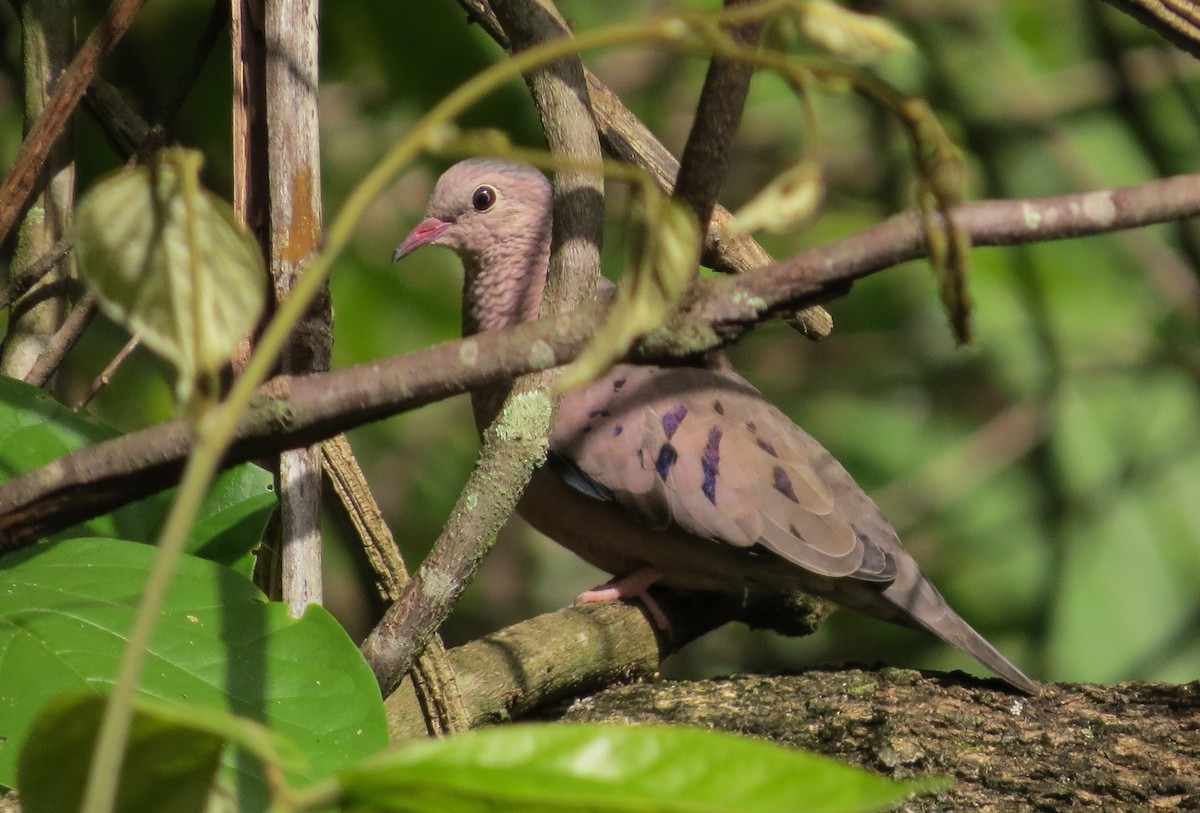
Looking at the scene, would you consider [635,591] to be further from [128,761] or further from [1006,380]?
[128,761]

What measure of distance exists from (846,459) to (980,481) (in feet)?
1.28

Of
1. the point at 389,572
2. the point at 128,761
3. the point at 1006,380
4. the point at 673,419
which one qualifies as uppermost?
the point at 1006,380

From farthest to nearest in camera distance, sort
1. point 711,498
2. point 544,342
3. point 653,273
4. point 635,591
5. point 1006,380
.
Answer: point 1006,380, point 635,591, point 711,498, point 544,342, point 653,273

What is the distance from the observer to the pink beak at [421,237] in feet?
8.92

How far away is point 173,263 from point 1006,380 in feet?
10.9

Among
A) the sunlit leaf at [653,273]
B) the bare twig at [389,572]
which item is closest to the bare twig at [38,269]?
the bare twig at [389,572]

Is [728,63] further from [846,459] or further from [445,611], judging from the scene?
[846,459]

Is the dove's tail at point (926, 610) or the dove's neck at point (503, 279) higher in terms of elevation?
the dove's neck at point (503, 279)

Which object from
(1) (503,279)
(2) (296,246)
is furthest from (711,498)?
(2) (296,246)

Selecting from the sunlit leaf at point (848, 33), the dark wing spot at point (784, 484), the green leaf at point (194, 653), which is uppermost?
the dark wing spot at point (784, 484)

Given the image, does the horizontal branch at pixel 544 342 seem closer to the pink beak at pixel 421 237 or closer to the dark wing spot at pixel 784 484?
the dark wing spot at pixel 784 484

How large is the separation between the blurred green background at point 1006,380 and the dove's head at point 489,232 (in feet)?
1.70

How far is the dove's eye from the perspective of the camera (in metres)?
2.72

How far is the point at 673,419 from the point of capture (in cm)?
246
